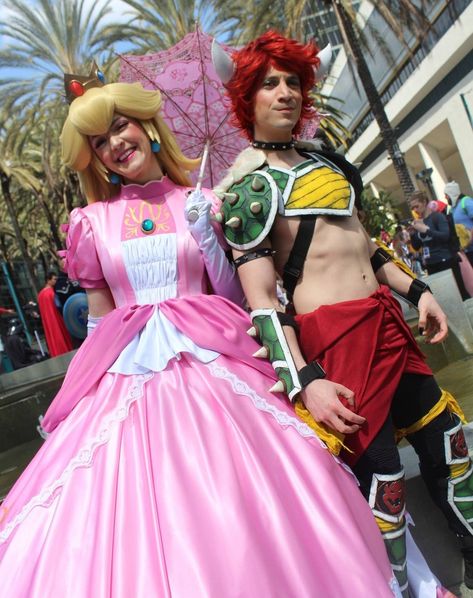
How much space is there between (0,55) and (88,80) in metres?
14.7

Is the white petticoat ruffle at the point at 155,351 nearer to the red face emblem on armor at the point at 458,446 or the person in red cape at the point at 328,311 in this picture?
the person in red cape at the point at 328,311

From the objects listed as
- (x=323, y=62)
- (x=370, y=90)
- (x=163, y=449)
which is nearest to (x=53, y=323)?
(x=323, y=62)

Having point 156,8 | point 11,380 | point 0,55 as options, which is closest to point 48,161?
point 0,55

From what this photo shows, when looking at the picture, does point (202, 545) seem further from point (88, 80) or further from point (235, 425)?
point (88, 80)

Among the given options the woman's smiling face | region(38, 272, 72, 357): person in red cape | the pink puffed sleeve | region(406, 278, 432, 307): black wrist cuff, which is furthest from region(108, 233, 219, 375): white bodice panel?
region(38, 272, 72, 357): person in red cape

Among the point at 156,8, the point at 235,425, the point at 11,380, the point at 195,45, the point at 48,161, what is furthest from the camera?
the point at 48,161

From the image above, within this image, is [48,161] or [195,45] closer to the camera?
[195,45]

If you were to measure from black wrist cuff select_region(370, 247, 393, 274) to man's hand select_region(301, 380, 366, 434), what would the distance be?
0.66m

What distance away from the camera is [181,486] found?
54.2 inches

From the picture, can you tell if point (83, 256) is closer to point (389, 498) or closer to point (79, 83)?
point (79, 83)

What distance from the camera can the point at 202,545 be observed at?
1.26m

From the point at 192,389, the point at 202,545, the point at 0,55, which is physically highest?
the point at 0,55

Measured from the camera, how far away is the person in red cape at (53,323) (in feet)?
26.9

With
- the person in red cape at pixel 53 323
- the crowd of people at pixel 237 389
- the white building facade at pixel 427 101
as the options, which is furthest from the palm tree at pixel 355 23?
the crowd of people at pixel 237 389
